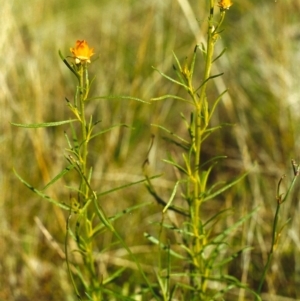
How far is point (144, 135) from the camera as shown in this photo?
6.40 ft

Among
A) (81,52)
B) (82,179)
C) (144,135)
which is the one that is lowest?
(144,135)

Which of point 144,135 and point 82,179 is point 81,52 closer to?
point 82,179

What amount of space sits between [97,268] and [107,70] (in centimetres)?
93

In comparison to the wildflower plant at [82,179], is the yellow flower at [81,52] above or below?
above

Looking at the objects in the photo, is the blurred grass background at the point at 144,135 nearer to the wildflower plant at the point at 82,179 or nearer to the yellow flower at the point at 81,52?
the wildflower plant at the point at 82,179

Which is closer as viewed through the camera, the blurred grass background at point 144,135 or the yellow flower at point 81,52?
the yellow flower at point 81,52

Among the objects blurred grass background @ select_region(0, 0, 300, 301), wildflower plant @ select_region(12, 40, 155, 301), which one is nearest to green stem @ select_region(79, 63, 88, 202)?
wildflower plant @ select_region(12, 40, 155, 301)

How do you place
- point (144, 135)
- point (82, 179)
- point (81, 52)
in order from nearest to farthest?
point (81, 52) < point (82, 179) < point (144, 135)

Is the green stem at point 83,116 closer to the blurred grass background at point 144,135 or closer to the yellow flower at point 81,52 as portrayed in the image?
the yellow flower at point 81,52

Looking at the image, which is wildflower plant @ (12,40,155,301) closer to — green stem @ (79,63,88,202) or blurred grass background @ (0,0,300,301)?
green stem @ (79,63,88,202)

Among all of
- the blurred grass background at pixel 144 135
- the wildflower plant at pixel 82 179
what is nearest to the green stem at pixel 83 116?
the wildflower plant at pixel 82 179

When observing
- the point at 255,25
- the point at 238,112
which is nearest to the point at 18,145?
the point at 238,112

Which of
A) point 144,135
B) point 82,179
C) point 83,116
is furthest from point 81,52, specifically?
point 144,135

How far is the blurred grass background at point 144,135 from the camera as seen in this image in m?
1.42
